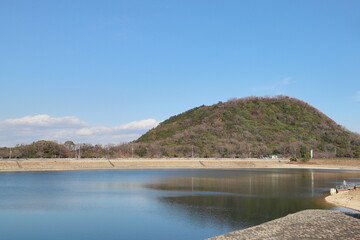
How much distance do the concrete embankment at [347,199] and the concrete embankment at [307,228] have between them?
8.16 meters

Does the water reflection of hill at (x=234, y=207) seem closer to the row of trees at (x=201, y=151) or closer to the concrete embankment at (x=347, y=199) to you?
the concrete embankment at (x=347, y=199)

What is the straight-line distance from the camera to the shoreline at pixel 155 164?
113 meters

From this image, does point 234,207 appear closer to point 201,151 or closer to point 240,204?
point 240,204

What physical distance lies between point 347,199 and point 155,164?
311 feet

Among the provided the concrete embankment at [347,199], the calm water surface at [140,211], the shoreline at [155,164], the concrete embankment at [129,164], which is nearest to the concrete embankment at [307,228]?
the calm water surface at [140,211]

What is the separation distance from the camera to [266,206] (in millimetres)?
42531

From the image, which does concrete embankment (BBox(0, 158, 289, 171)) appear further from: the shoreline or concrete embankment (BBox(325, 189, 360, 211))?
concrete embankment (BBox(325, 189, 360, 211))

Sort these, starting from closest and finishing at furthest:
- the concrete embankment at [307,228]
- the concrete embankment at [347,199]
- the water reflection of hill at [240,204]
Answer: the concrete embankment at [307,228] < the water reflection of hill at [240,204] < the concrete embankment at [347,199]

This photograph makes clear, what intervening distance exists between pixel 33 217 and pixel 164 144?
513 ft

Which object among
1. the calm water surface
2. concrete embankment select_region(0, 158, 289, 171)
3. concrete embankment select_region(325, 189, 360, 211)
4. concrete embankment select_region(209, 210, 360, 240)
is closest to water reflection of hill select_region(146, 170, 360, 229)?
the calm water surface

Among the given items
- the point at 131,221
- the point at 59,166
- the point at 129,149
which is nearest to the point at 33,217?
the point at 131,221

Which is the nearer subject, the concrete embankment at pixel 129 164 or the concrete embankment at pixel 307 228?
the concrete embankment at pixel 307 228

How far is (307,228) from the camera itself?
2980 centimetres

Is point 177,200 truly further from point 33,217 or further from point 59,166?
point 59,166
